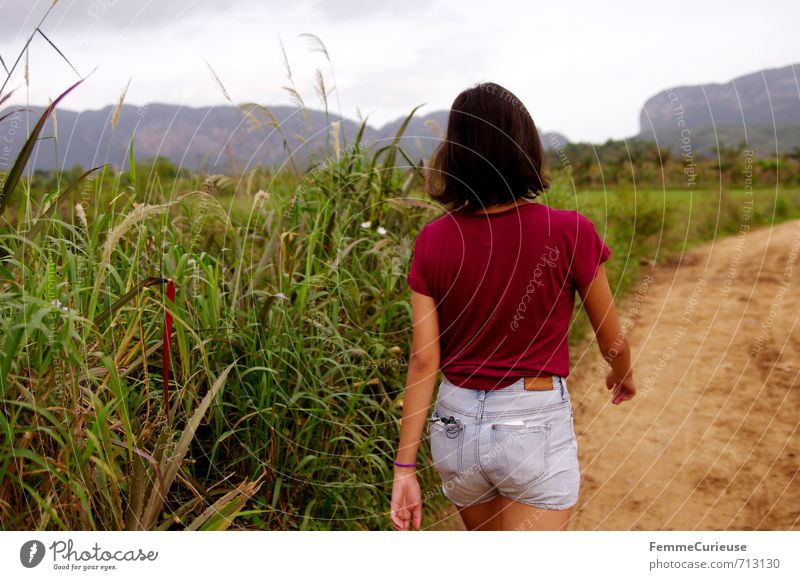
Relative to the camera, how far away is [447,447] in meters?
2.03

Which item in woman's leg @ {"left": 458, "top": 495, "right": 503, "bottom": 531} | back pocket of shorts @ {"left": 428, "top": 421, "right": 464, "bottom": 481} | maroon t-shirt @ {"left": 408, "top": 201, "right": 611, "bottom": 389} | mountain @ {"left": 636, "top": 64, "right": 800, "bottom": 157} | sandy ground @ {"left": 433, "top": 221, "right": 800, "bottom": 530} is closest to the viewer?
maroon t-shirt @ {"left": 408, "top": 201, "right": 611, "bottom": 389}

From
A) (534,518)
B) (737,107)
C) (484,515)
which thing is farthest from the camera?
(737,107)

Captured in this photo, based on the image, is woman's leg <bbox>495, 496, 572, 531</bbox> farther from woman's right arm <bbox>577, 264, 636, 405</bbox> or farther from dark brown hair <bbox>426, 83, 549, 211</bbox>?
dark brown hair <bbox>426, 83, 549, 211</bbox>

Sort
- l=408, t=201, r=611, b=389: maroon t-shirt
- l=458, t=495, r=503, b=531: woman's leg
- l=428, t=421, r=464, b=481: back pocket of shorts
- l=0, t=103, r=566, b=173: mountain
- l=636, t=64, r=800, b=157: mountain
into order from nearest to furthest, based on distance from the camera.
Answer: l=408, t=201, r=611, b=389: maroon t-shirt < l=428, t=421, r=464, b=481: back pocket of shorts < l=458, t=495, r=503, b=531: woman's leg < l=0, t=103, r=566, b=173: mountain < l=636, t=64, r=800, b=157: mountain

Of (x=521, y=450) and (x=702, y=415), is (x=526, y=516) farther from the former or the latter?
(x=702, y=415)

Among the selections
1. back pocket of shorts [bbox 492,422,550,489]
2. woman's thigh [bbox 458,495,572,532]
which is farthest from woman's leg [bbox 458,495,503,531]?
back pocket of shorts [bbox 492,422,550,489]

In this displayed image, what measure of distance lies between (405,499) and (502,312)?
0.61m

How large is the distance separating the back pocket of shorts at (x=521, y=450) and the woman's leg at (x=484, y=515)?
0.24 metres

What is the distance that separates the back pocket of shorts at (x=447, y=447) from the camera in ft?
6.56

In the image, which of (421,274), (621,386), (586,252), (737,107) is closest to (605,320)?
(586,252)

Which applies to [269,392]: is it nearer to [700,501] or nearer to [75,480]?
[75,480]

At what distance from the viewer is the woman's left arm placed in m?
2.04
